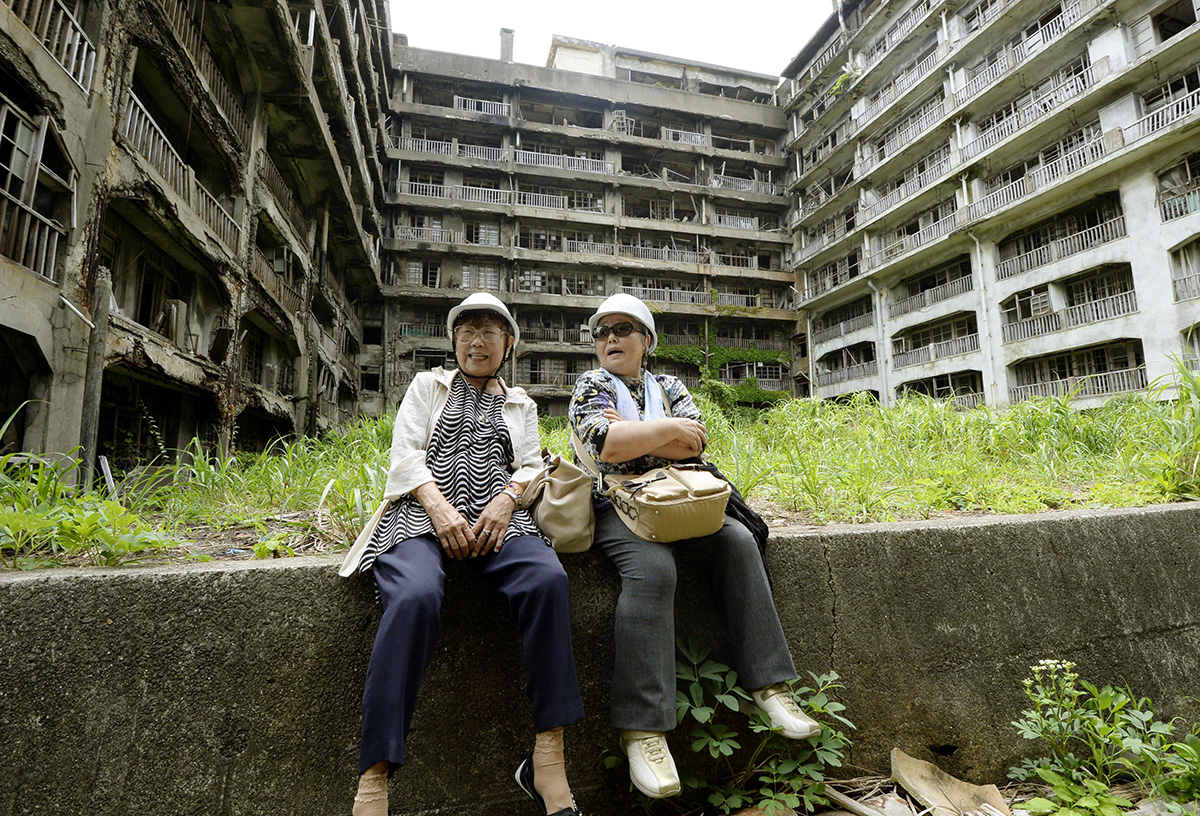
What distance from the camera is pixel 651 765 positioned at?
1750mm

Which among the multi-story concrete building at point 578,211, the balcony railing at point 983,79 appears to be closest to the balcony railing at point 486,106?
the multi-story concrete building at point 578,211

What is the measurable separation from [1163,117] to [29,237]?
76.7 feet

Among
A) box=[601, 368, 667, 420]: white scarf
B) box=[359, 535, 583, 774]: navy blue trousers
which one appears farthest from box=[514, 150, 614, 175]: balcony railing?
box=[359, 535, 583, 774]: navy blue trousers

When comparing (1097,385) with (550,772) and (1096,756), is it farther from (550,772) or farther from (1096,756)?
(550,772)

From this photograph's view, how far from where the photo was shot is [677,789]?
1.69m

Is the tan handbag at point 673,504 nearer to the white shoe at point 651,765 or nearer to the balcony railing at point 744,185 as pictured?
the white shoe at point 651,765

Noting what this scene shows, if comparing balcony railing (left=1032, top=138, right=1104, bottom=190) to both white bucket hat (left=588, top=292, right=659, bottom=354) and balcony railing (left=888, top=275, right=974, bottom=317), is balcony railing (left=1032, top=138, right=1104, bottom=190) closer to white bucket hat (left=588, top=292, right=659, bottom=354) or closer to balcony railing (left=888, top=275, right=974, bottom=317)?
balcony railing (left=888, top=275, right=974, bottom=317)

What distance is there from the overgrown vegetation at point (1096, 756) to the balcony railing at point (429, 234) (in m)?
27.3

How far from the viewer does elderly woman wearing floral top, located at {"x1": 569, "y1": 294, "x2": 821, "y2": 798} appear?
1.83 metres

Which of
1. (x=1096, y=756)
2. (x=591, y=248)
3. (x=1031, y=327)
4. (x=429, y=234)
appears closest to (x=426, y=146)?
(x=429, y=234)

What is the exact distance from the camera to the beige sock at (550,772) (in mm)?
1674

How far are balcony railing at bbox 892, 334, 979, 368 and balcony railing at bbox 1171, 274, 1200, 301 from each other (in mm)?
6110

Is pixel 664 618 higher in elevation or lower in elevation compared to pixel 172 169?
lower

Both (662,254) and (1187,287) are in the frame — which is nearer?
(1187,287)
